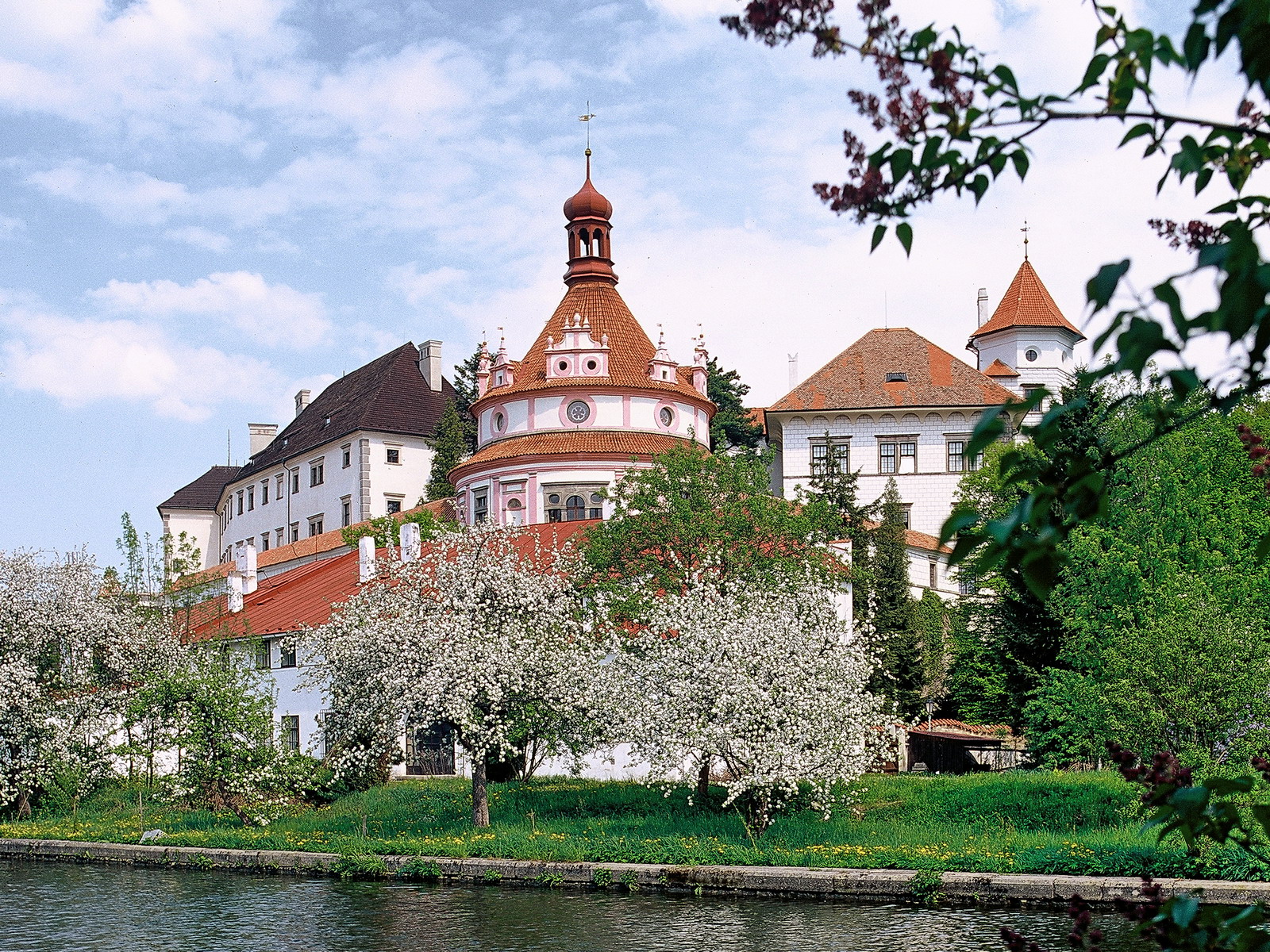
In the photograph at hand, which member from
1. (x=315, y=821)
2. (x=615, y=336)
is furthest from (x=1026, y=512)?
(x=615, y=336)

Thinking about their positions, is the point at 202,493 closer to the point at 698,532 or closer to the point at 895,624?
the point at 895,624

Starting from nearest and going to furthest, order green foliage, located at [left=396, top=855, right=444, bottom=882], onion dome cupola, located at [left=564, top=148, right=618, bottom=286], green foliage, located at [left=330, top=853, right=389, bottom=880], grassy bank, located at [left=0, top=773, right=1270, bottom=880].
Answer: grassy bank, located at [left=0, top=773, right=1270, bottom=880] → green foliage, located at [left=396, top=855, right=444, bottom=882] → green foliage, located at [left=330, top=853, right=389, bottom=880] → onion dome cupola, located at [left=564, top=148, right=618, bottom=286]

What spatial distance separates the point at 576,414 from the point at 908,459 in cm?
2488

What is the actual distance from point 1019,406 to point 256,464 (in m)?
86.5

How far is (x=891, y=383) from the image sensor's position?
77.4 metres

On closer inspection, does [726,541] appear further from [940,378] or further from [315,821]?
[940,378]

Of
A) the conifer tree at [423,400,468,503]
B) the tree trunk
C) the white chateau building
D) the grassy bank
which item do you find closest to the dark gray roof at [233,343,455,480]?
the white chateau building

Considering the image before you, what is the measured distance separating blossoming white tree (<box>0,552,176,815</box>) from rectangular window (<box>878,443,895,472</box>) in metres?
46.9

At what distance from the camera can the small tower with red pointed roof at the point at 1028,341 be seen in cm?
8350

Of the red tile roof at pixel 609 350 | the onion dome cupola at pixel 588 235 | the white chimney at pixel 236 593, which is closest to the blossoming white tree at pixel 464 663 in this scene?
the white chimney at pixel 236 593

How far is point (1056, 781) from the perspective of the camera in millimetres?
25625

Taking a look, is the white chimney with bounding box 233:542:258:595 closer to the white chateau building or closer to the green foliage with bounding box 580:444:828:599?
the white chateau building

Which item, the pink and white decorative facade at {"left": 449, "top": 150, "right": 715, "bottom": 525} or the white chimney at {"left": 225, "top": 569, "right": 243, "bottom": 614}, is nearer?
the white chimney at {"left": 225, "top": 569, "right": 243, "bottom": 614}

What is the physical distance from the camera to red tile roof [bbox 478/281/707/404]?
57.8m
